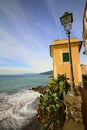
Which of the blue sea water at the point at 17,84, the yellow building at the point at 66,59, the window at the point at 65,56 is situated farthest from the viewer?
the blue sea water at the point at 17,84

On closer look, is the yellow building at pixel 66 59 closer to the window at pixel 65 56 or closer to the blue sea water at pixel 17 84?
the window at pixel 65 56

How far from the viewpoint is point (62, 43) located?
38.5 feet

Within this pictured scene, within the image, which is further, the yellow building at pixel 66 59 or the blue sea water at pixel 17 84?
the blue sea water at pixel 17 84

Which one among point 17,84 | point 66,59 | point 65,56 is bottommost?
point 17,84

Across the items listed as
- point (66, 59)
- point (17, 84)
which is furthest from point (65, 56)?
point (17, 84)

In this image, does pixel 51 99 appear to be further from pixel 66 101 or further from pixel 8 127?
pixel 8 127

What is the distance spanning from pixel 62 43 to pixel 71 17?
254 inches

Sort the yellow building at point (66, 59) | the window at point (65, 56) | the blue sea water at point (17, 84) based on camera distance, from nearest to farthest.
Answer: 1. the yellow building at point (66, 59)
2. the window at point (65, 56)
3. the blue sea water at point (17, 84)

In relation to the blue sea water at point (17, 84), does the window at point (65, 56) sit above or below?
above

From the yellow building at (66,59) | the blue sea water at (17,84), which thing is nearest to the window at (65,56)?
the yellow building at (66,59)

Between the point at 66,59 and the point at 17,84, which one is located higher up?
the point at 66,59

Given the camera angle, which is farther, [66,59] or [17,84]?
[17,84]

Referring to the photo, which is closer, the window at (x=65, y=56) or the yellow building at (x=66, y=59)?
the yellow building at (x=66, y=59)

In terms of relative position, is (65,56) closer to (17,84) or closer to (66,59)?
(66,59)
